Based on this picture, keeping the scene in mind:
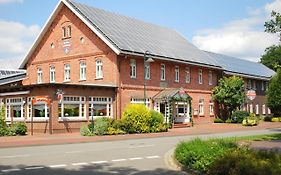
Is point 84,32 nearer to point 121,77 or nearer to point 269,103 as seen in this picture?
point 121,77

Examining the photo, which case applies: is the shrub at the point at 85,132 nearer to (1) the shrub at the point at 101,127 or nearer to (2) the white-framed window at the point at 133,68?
(1) the shrub at the point at 101,127

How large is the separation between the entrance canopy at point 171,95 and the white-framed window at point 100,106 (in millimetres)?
5611

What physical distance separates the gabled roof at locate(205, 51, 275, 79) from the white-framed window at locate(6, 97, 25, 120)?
82.1 ft

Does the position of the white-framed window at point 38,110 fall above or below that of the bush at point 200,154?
above

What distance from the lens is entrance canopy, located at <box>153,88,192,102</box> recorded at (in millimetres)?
39094

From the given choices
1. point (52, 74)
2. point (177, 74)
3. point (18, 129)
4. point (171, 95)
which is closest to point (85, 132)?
point (18, 129)

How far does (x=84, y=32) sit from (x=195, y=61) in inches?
497

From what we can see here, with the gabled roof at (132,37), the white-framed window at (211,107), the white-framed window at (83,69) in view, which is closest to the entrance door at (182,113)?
the gabled roof at (132,37)

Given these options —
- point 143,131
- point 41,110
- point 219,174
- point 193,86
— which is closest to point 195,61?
point 193,86

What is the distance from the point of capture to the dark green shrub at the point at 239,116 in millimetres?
46969

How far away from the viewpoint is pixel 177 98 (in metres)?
39.6

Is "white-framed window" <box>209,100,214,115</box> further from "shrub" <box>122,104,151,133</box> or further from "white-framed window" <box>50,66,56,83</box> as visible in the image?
"white-framed window" <box>50,66,56,83</box>

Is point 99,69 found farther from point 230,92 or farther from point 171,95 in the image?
point 230,92

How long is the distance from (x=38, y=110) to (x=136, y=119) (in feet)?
25.5
